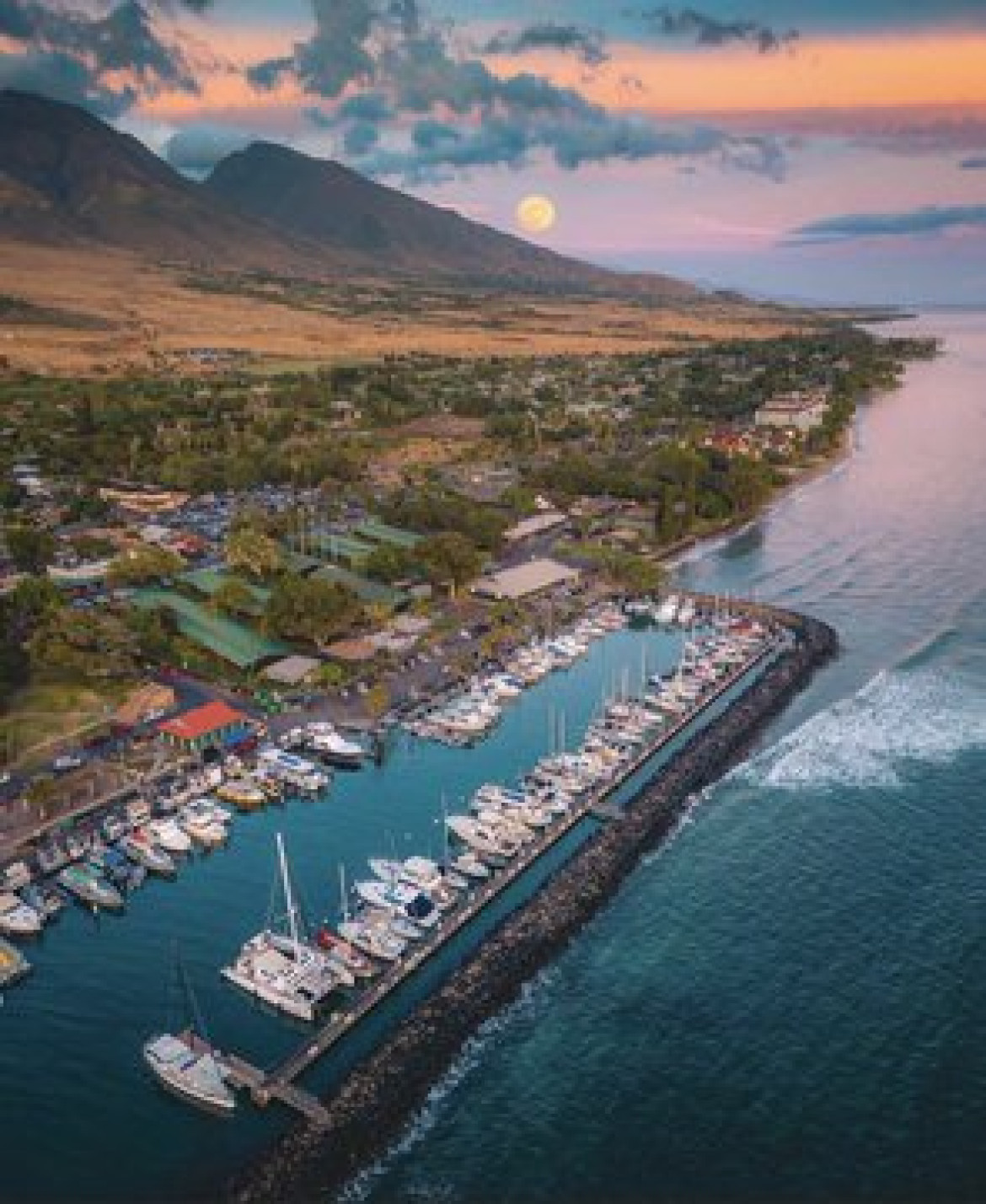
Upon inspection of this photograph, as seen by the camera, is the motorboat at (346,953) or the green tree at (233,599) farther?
the green tree at (233,599)

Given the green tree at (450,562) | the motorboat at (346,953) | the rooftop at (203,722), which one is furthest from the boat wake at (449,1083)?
the green tree at (450,562)

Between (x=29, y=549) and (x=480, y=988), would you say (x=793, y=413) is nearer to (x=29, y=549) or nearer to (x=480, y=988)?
(x=29, y=549)

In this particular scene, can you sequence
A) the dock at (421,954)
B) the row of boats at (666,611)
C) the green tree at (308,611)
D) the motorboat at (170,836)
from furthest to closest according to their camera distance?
1. the row of boats at (666,611)
2. the green tree at (308,611)
3. the motorboat at (170,836)
4. the dock at (421,954)

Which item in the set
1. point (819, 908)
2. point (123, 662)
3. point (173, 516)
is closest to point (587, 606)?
point (123, 662)

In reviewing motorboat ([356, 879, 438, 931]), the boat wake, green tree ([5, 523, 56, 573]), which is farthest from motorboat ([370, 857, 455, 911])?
green tree ([5, 523, 56, 573])

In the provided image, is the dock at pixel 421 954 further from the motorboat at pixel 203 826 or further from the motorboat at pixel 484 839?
the motorboat at pixel 203 826

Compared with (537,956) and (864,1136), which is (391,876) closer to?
(537,956)

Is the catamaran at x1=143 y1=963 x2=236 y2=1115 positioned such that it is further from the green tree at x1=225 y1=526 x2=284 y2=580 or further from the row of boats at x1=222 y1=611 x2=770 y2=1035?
the green tree at x1=225 y1=526 x2=284 y2=580
